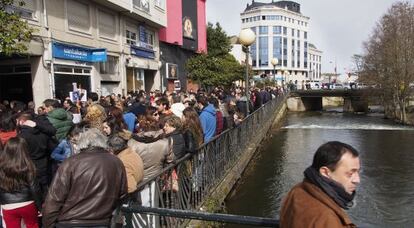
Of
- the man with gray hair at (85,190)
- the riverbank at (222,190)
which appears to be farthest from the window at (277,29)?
the man with gray hair at (85,190)

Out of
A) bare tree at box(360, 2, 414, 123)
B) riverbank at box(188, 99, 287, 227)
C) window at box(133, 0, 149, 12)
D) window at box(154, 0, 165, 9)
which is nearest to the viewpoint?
riverbank at box(188, 99, 287, 227)

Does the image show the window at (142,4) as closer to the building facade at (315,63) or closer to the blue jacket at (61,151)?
the blue jacket at (61,151)

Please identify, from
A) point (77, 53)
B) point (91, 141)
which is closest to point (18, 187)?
point (91, 141)

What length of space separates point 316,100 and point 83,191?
193ft

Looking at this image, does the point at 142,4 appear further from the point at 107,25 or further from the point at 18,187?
the point at 18,187

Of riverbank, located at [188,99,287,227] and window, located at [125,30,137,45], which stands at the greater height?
window, located at [125,30,137,45]

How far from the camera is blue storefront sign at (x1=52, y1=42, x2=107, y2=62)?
17.2 meters

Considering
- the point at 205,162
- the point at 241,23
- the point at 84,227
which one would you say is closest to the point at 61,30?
the point at 205,162

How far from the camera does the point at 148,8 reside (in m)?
26.3

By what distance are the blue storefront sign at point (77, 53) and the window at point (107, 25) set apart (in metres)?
1.92

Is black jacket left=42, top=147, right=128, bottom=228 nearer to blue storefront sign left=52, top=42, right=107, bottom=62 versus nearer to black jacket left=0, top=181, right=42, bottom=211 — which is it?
black jacket left=0, top=181, right=42, bottom=211

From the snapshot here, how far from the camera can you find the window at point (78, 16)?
18.7 m

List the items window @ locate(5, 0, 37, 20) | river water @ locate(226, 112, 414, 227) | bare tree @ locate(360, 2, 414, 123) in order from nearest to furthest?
1. river water @ locate(226, 112, 414, 227)
2. window @ locate(5, 0, 37, 20)
3. bare tree @ locate(360, 2, 414, 123)

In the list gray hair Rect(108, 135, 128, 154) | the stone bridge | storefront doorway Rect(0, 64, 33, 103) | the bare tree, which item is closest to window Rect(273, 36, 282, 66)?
the stone bridge
